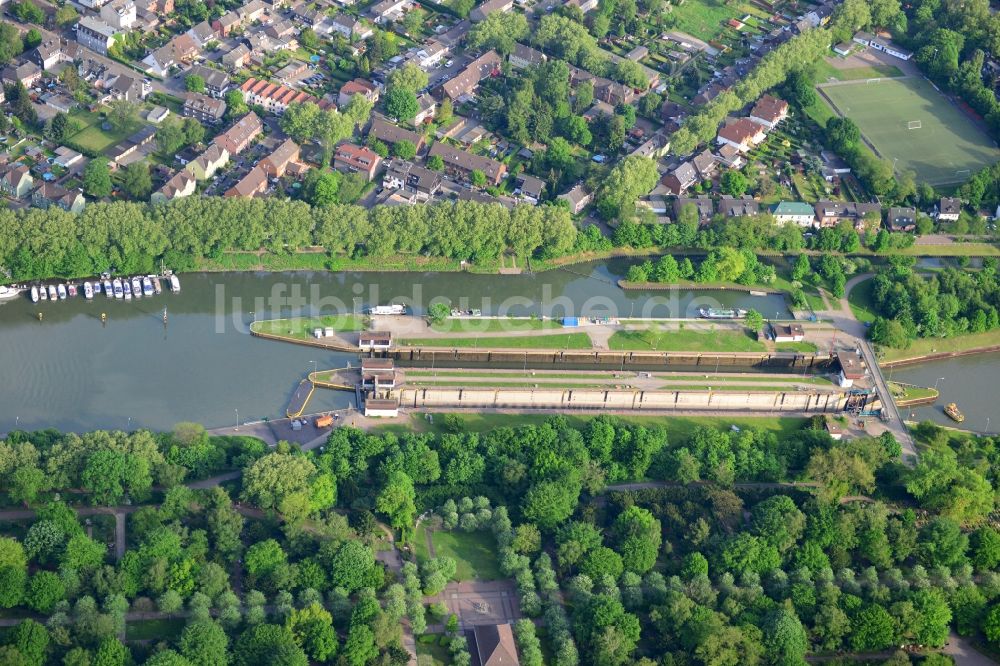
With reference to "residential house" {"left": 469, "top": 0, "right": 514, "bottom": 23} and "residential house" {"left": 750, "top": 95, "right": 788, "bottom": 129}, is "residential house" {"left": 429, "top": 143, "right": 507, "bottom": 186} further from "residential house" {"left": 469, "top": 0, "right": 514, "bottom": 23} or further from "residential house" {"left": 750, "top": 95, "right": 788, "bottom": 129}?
"residential house" {"left": 750, "top": 95, "right": 788, "bottom": 129}

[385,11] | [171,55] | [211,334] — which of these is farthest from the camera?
[385,11]

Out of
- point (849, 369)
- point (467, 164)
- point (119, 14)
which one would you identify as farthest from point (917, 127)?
point (119, 14)

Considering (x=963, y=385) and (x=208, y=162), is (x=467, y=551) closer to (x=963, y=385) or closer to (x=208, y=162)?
(x=963, y=385)

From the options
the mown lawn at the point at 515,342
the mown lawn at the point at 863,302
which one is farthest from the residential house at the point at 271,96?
the mown lawn at the point at 863,302

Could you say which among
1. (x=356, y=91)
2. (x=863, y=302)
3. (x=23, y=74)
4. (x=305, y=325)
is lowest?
(x=863, y=302)

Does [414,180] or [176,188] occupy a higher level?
[176,188]

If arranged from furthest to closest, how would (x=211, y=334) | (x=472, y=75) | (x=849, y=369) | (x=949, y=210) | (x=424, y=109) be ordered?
(x=472, y=75), (x=424, y=109), (x=949, y=210), (x=849, y=369), (x=211, y=334)

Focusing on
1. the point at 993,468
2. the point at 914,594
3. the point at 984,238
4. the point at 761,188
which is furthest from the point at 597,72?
the point at 914,594

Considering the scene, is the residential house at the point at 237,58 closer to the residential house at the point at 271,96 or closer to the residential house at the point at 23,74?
the residential house at the point at 271,96
